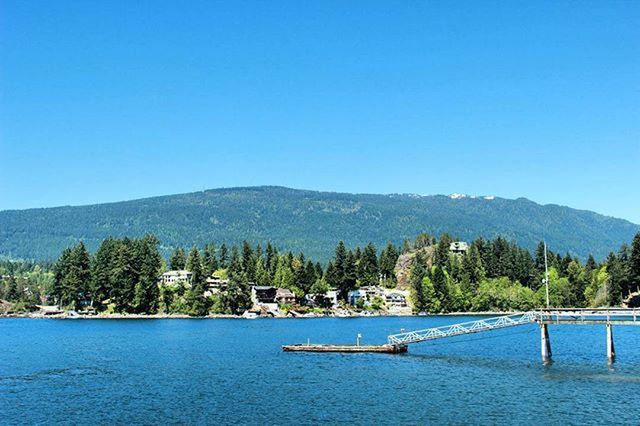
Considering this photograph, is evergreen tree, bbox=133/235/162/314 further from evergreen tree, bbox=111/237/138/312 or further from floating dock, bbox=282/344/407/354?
floating dock, bbox=282/344/407/354

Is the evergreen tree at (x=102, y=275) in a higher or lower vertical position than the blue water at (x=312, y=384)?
higher

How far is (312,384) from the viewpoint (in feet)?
210

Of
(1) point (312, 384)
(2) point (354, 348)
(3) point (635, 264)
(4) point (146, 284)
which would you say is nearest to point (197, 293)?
(4) point (146, 284)

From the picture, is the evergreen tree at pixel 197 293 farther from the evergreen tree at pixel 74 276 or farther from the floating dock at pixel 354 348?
the floating dock at pixel 354 348

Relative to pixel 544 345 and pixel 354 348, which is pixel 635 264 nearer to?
pixel 544 345

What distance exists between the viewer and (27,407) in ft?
176

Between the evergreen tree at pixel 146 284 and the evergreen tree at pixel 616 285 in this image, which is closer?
the evergreen tree at pixel 146 284

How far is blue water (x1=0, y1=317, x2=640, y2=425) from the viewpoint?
164 feet

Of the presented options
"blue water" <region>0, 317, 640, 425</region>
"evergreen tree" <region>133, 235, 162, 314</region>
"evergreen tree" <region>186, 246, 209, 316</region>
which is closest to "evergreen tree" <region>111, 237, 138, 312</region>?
"evergreen tree" <region>133, 235, 162, 314</region>

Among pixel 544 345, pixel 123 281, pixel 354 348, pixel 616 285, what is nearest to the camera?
pixel 544 345

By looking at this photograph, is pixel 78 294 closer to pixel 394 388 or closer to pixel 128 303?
pixel 128 303

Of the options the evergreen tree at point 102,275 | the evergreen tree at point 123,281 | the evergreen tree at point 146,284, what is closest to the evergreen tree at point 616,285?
the evergreen tree at point 146,284

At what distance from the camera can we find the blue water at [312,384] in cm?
5003

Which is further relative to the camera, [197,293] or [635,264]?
[197,293]
